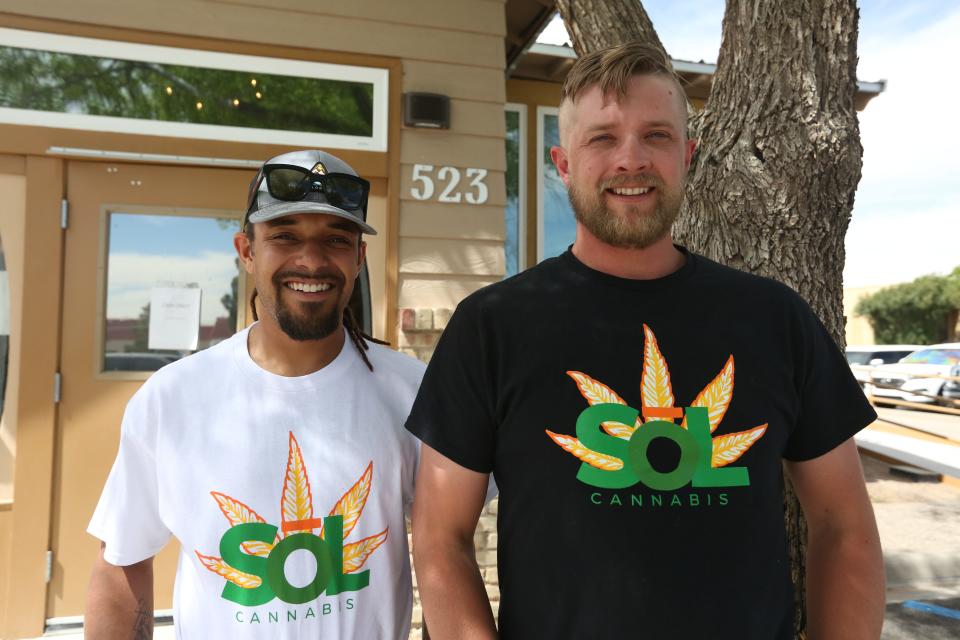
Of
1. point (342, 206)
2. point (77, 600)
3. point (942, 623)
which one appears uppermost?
point (342, 206)

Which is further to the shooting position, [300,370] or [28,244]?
[28,244]

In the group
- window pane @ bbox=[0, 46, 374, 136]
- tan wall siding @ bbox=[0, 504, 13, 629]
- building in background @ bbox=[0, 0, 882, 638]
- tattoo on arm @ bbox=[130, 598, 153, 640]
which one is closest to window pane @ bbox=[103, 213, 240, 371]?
building in background @ bbox=[0, 0, 882, 638]

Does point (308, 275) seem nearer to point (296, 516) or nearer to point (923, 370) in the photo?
point (296, 516)

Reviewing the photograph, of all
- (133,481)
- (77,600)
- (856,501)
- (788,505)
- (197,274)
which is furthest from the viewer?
(197,274)

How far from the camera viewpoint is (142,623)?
1564 mm

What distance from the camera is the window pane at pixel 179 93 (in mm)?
3443

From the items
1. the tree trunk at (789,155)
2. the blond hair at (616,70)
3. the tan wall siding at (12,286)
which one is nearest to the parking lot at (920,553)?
the tree trunk at (789,155)

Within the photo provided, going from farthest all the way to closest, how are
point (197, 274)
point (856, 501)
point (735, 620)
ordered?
point (197, 274), point (856, 501), point (735, 620)

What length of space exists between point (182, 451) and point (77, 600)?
2659 millimetres

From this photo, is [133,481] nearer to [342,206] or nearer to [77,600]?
[342,206]

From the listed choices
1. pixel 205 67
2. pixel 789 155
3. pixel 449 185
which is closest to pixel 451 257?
pixel 449 185

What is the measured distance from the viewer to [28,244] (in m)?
3.44

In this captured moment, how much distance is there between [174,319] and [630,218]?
298cm

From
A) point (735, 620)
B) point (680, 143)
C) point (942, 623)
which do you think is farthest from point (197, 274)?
point (942, 623)
